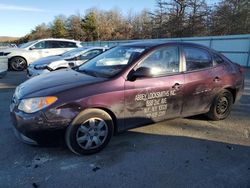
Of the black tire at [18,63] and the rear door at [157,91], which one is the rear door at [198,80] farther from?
the black tire at [18,63]

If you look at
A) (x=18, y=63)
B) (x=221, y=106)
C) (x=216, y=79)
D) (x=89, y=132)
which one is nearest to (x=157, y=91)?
(x=89, y=132)

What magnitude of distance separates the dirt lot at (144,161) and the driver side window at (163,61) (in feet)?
3.61

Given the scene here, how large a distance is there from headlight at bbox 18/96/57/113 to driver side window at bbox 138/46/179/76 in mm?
1447

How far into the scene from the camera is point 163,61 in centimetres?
436

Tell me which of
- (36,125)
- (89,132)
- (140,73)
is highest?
(140,73)

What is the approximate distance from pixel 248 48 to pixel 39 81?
15114 mm

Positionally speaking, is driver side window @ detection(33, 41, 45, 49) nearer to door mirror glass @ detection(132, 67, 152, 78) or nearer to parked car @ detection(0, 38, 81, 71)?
parked car @ detection(0, 38, 81, 71)

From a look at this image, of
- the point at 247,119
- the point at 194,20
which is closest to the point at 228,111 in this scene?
the point at 247,119

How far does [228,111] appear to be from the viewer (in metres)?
5.43

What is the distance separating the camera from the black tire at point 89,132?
11.6 ft

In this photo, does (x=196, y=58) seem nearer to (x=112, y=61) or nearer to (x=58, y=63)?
(x=112, y=61)

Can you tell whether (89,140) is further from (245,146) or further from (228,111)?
(228,111)

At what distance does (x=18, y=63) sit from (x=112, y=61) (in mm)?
10321

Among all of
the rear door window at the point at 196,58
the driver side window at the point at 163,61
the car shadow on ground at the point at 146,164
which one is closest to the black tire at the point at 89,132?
the car shadow on ground at the point at 146,164
